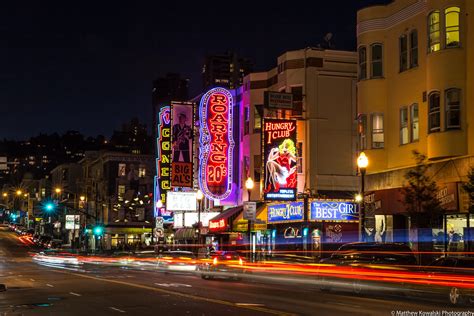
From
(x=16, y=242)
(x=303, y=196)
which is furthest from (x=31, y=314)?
(x=16, y=242)

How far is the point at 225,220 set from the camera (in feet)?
160

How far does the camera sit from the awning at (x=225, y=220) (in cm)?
4850

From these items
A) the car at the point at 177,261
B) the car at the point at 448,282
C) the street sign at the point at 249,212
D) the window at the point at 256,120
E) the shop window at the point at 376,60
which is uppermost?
the shop window at the point at 376,60

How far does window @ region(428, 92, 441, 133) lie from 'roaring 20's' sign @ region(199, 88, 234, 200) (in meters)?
21.7

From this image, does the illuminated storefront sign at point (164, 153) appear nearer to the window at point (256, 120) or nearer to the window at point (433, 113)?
the window at point (256, 120)

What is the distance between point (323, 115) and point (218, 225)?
1205 centimetres

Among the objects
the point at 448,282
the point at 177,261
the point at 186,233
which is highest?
the point at 186,233

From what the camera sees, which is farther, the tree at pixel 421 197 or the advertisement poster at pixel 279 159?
the advertisement poster at pixel 279 159

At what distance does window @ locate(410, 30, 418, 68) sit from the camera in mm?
33438

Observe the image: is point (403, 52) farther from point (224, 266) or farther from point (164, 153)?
point (164, 153)

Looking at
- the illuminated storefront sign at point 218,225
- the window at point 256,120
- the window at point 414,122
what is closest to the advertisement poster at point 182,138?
the illuminated storefront sign at point 218,225

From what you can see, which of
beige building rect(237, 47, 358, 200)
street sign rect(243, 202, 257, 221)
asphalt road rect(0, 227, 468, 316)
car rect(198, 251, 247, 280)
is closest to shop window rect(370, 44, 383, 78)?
beige building rect(237, 47, 358, 200)

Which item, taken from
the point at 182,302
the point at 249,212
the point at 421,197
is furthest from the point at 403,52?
the point at 182,302

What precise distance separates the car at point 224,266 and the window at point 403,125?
9923 millimetres
